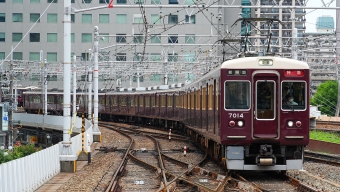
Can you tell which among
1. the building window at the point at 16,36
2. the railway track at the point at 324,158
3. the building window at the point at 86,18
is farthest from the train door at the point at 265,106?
the building window at the point at 16,36

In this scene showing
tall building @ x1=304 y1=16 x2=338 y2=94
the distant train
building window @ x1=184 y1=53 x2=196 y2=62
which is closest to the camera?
the distant train

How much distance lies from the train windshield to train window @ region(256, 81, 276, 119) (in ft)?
0.79

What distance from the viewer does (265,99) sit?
13.7m

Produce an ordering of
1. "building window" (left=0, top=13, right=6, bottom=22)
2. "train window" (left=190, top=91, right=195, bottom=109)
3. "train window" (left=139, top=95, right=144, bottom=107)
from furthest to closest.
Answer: "building window" (left=0, top=13, right=6, bottom=22)
"train window" (left=139, top=95, right=144, bottom=107)
"train window" (left=190, top=91, right=195, bottom=109)

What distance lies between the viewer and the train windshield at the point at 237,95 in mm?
13581

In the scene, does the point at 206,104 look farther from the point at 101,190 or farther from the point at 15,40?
the point at 15,40

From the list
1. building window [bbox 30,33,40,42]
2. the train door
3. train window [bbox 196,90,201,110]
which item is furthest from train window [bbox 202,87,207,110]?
building window [bbox 30,33,40,42]

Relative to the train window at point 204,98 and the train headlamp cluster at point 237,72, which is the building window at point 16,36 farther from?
the train headlamp cluster at point 237,72

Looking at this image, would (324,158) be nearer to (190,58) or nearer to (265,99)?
(265,99)

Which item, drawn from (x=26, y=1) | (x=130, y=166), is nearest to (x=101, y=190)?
(x=130, y=166)

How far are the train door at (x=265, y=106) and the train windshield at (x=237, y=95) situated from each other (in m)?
0.17

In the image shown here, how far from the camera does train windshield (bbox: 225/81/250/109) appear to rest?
13.6 metres

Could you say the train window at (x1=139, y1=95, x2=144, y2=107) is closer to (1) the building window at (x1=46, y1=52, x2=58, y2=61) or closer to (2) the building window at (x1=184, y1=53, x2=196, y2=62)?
(2) the building window at (x1=184, y1=53, x2=196, y2=62)

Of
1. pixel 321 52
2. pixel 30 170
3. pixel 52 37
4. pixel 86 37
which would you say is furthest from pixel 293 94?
pixel 52 37
